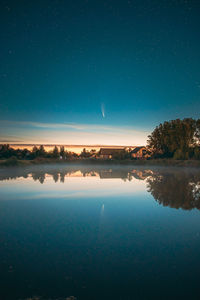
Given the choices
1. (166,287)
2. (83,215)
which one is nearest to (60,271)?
(166,287)

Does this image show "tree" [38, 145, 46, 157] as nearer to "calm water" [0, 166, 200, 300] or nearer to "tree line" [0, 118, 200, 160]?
"tree line" [0, 118, 200, 160]

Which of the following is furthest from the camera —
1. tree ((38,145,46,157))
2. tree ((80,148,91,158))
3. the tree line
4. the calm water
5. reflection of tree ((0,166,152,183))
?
tree ((80,148,91,158))

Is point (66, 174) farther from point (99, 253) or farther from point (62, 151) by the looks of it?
point (62, 151)

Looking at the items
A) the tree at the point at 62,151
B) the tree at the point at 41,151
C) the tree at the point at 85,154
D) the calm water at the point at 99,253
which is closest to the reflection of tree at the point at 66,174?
the calm water at the point at 99,253

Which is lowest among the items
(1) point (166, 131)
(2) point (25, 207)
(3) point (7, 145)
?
(2) point (25, 207)

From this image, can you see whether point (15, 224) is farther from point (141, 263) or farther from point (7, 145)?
point (7, 145)

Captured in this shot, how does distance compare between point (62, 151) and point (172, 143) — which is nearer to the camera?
point (172, 143)

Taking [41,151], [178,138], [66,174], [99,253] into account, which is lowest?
[66,174]

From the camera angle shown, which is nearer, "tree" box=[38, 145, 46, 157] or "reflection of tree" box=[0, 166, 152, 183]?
"reflection of tree" box=[0, 166, 152, 183]

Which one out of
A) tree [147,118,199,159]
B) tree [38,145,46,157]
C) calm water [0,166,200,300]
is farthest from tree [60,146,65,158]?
calm water [0,166,200,300]

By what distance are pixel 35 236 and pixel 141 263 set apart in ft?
7.90

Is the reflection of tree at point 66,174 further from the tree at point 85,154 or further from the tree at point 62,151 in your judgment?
the tree at point 85,154

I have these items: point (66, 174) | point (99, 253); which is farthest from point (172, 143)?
point (99, 253)

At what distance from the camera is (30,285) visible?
9.77 feet
